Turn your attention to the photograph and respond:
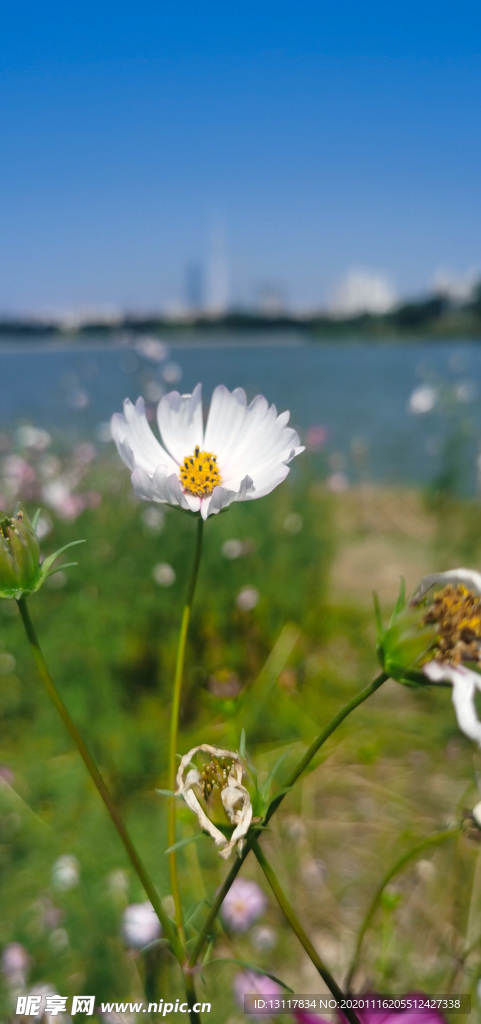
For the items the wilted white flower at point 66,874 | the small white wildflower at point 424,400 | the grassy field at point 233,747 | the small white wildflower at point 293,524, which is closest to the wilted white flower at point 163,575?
the grassy field at point 233,747

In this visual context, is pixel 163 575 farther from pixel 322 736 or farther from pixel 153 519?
pixel 322 736

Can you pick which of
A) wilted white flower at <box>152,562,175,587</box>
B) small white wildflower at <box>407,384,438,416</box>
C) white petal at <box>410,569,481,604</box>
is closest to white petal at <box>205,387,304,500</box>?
white petal at <box>410,569,481,604</box>

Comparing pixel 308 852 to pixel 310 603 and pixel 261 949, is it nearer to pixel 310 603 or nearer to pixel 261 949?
pixel 261 949

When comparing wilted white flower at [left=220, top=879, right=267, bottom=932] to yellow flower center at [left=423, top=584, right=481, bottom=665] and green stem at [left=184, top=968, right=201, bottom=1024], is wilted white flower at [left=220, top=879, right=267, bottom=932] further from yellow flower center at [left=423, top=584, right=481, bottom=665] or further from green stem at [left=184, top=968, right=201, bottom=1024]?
yellow flower center at [left=423, top=584, right=481, bottom=665]

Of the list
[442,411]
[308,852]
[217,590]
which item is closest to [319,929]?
[308,852]

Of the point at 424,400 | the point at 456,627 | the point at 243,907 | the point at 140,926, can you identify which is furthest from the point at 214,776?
the point at 424,400
